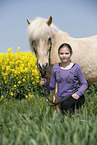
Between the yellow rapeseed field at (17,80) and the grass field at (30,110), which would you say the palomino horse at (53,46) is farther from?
the yellow rapeseed field at (17,80)

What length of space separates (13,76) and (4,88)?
0.52 metres

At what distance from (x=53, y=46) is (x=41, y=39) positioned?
470mm

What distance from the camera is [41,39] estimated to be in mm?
2465

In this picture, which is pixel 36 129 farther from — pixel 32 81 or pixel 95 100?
pixel 32 81

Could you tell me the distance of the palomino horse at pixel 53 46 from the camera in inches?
96.8

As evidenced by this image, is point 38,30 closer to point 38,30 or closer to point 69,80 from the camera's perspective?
point 38,30

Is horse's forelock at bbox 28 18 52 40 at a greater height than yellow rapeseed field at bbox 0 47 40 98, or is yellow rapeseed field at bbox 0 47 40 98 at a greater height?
horse's forelock at bbox 28 18 52 40

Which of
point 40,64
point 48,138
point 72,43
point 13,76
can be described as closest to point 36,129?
point 48,138

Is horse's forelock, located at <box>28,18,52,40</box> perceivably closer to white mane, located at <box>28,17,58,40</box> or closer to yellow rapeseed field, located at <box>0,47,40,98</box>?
white mane, located at <box>28,17,58,40</box>

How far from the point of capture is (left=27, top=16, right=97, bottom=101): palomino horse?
246 cm

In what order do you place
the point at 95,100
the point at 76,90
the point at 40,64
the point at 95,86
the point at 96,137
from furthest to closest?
the point at 95,86 → the point at 95,100 → the point at 40,64 → the point at 76,90 → the point at 96,137

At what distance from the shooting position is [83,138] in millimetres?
1555

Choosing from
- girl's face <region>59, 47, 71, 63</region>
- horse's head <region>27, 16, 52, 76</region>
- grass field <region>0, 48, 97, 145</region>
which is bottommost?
grass field <region>0, 48, 97, 145</region>

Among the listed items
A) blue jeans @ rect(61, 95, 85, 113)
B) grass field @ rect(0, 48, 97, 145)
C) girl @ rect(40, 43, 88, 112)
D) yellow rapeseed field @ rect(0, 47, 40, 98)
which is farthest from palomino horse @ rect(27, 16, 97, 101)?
yellow rapeseed field @ rect(0, 47, 40, 98)
